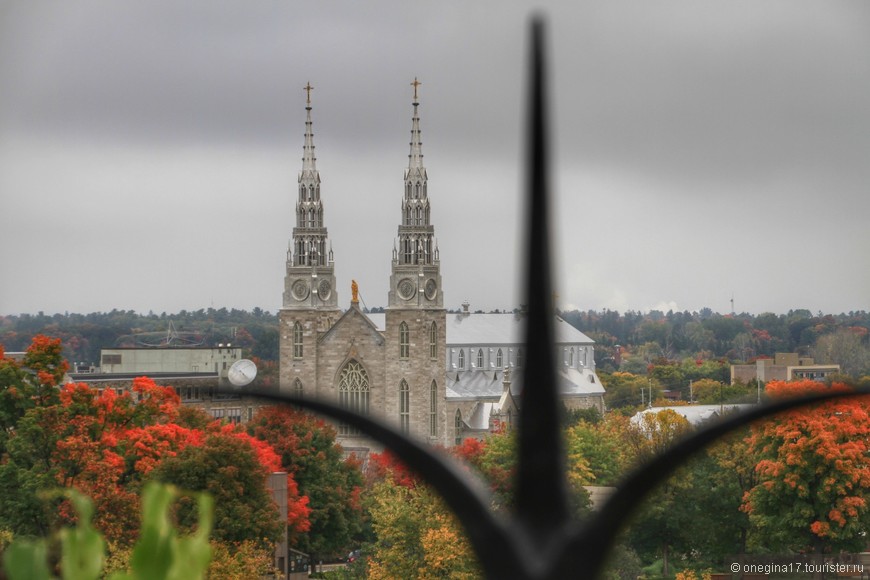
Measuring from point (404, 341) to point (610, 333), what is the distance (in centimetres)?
10354

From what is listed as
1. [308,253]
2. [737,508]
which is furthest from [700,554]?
[308,253]

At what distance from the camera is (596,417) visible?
7688 centimetres

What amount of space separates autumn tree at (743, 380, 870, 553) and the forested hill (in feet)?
149

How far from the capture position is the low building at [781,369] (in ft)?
285

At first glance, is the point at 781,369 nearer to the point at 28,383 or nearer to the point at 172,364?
the point at 172,364

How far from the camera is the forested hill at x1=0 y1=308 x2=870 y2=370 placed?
9812cm

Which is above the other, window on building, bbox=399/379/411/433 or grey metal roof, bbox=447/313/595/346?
grey metal roof, bbox=447/313/595/346

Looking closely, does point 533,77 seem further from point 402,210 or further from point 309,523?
point 402,210

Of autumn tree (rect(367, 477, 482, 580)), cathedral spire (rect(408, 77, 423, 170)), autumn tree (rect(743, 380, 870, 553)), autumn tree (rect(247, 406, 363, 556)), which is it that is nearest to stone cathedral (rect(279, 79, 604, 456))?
cathedral spire (rect(408, 77, 423, 170))

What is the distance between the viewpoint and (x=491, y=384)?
304 ft

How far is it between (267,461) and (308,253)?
43.3 meters

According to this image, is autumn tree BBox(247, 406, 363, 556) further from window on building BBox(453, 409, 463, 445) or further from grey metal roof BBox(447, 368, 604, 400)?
grey metal roof BBox(447, 368, 604, 400)

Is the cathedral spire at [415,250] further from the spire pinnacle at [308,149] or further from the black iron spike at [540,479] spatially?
the black iron spike at [540,479]

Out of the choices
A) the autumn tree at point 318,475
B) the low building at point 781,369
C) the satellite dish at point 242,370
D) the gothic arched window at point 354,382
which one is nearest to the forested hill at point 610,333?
the low building at point 781,369
